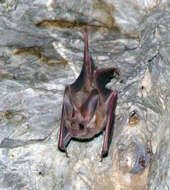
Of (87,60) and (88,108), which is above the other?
(87,60)

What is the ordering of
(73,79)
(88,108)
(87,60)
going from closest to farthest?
(87,60)
(88,108)
(73,79)

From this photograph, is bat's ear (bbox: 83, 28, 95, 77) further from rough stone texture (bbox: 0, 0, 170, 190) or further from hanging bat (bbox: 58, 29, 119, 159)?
rough stone texture (bbox: 0, 0, 170, 190)

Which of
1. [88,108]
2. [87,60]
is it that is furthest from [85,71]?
[88,108]

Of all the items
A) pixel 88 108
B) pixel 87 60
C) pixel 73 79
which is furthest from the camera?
pixel 73 79

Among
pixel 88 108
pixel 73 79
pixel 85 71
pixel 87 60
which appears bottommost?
pixel 88 108

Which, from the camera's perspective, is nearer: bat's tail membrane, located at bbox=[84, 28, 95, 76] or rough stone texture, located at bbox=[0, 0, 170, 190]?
bat's tail membrane, located at bbox=[84, 28, 95, 76]

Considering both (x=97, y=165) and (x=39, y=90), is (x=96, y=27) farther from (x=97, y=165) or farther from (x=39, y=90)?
(x=97, y=165)

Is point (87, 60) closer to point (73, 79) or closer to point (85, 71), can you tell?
point (85, 71)

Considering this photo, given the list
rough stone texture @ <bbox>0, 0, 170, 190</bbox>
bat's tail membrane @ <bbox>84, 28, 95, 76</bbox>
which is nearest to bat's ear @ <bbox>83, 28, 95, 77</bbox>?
bat's tail membrane @ <bbox>84, 28, 95, 76</bbox>
